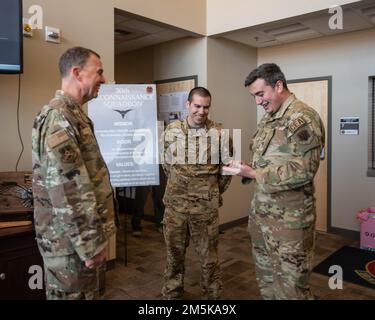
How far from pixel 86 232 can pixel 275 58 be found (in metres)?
4.26

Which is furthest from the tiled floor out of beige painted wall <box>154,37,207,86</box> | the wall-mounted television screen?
beige painted wall <box>154,37,207,86</box>

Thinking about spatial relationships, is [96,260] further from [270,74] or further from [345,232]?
[345,232]

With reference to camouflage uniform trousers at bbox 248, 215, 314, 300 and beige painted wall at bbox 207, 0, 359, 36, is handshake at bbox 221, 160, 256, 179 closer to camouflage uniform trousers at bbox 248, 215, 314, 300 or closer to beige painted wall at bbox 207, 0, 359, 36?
camouflage uniform trousers at bbox 248, 215, 314, 300

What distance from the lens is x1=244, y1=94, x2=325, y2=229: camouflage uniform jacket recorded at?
1.71 metres

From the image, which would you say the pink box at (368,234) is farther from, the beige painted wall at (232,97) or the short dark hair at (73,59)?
the short dark hair at (73,59)

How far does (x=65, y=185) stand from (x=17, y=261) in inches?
37.8

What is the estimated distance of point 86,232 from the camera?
4.71 feet

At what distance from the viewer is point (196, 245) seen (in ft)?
7.95

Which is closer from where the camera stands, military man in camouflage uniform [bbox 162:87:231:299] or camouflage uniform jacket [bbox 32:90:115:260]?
camouflage uniform jacket [bbox 32:90:115:260]

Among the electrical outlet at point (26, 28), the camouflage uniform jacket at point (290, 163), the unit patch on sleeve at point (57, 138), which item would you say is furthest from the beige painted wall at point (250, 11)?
the unit patch on sleeve at point (57, 138)

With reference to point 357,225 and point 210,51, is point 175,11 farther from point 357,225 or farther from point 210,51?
point 357,225

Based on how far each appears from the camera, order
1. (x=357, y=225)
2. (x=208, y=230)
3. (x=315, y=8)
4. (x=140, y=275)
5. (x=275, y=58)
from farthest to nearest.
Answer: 1. (x=275, y=58)
2. (x=357, y=225)
3. (x=315, y=8)
4. (x=140, y=275)
5. (x=208, y=230)

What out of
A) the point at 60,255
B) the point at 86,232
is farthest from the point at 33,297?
the point at 86,232

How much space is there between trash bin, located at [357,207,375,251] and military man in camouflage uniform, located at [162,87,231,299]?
2.34 m
